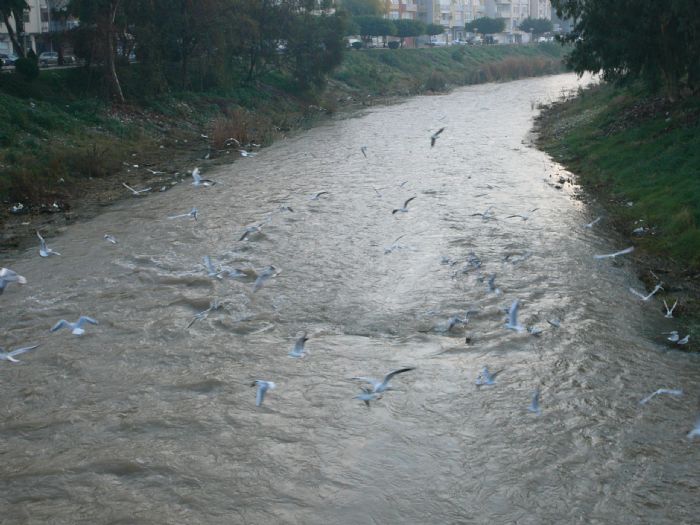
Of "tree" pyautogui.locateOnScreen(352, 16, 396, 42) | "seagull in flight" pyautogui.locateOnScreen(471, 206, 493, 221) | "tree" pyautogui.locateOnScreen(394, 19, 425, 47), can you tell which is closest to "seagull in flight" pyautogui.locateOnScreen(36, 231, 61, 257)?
"seagull in flight" pyautogui.locateOnScreen(471, 206, 493, 221)

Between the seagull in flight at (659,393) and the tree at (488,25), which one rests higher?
the tree at (488,25)

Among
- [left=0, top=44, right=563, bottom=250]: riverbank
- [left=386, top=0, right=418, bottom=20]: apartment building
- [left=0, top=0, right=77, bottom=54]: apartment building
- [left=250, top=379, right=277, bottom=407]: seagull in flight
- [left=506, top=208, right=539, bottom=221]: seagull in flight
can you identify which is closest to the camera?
[left=250, top=379, right=277, bottom=407]: seagull in flight

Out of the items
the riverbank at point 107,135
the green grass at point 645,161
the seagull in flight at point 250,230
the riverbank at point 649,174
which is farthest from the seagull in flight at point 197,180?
the green grass at point 645,161

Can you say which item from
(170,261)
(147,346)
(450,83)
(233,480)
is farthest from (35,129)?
(450,83)

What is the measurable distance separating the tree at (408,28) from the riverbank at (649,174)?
51.4m

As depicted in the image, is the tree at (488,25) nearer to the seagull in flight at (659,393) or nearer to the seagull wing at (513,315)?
the seagull wing at (513,315)

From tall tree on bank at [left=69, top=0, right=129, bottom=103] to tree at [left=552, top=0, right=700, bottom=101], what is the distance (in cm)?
1619

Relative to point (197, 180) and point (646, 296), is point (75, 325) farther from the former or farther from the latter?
point (646, 296)

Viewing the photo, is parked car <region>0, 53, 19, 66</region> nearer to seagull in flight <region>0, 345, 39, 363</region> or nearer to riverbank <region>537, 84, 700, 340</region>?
riverbank <region>537, 84, 700, 340</region>

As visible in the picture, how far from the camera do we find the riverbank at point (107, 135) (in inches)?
747

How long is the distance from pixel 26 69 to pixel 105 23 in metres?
3.33

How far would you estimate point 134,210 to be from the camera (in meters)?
18.7

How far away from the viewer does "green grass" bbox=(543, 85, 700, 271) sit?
47.5 ft

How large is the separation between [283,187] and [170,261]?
7.27 meters
